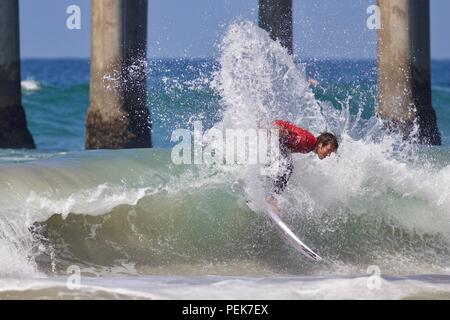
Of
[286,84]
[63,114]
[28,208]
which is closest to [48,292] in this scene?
[28,208]

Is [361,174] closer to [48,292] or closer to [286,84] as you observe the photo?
[286,84]

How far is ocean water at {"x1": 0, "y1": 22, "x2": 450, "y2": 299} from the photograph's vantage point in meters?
9.98

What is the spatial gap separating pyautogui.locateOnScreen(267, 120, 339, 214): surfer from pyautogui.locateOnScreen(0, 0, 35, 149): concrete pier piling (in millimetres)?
7633

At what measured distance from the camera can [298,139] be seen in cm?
1063

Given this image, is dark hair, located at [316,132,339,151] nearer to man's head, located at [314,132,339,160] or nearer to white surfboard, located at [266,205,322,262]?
man's head, located at [314,132,339,160]

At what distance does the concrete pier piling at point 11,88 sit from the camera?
17.5m

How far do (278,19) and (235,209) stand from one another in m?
5.78

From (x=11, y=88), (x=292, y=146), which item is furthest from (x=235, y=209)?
(x=11, y=88)

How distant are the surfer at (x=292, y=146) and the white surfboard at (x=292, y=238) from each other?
0.24 feet

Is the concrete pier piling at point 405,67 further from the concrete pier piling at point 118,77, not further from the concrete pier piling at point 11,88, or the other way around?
the concrete pier piling at point 11,88
